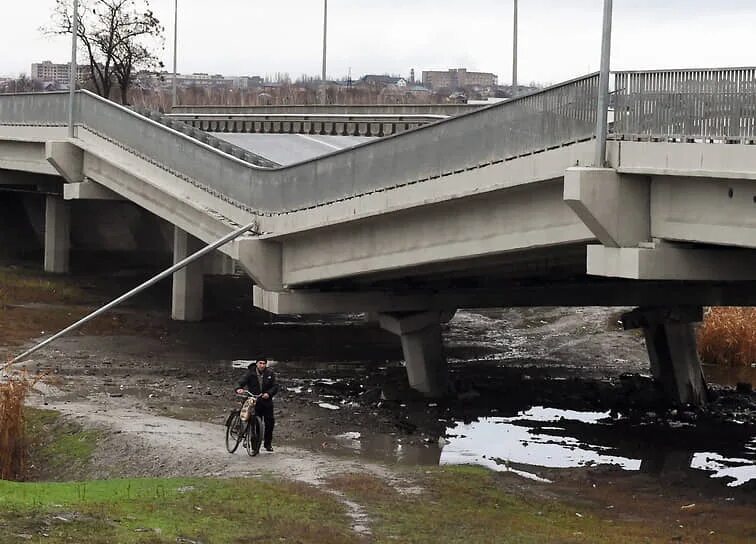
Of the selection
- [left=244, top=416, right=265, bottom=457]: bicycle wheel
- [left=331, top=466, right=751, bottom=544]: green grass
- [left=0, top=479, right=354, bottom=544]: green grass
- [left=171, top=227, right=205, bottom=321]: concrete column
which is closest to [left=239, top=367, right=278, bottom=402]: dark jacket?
[left=244, top=416, right=265, bottom=457]: bicycle wheel

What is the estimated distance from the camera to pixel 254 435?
18.3m

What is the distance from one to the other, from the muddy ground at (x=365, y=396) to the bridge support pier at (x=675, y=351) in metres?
0.43

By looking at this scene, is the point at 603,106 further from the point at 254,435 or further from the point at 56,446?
the point at 56,446

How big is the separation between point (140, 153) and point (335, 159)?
26.9 ft

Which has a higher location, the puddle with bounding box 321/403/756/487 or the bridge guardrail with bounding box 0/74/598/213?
the bridge guardrail with bounding box 0/74/598/213

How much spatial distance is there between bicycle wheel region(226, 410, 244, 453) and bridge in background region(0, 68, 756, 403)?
14.3 ft

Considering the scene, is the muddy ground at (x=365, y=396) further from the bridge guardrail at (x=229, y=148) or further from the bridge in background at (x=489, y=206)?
the bridge guardrail at (x=229, y=148)

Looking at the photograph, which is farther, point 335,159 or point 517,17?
point 517,17

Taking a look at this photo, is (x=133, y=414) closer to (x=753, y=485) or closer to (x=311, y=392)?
(x=311, y=392)

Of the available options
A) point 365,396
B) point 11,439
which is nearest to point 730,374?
point 365,396

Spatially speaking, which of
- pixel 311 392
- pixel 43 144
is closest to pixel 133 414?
pixel 311 392

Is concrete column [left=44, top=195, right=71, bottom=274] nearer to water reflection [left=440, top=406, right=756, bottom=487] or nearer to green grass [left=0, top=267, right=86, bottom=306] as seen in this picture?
green grass [left=0, top=267, right=86, bottom=306]

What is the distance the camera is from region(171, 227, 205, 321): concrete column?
111 ft

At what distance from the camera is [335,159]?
77.7 feet
